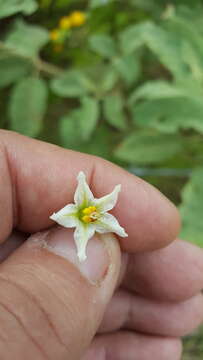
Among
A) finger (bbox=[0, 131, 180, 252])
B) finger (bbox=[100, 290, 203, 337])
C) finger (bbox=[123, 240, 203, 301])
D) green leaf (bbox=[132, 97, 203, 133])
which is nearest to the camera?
finger (bbox=[0, 131, 180, 252])

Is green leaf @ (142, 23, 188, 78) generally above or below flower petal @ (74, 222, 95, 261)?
above

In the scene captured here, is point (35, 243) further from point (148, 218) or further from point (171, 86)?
point (171, 86)

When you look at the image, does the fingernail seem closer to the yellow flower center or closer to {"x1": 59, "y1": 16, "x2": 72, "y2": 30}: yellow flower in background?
the yellow flower center

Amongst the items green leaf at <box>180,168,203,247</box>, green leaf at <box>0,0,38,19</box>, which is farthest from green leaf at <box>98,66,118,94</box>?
green leaf at <box>0,0,38,19</box>

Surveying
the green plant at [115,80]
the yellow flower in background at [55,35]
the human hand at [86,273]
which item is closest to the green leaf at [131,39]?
the green plant at [115,80]

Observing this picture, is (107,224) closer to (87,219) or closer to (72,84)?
(87,219)

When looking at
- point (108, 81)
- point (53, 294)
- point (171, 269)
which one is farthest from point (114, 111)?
point (53, 294)
